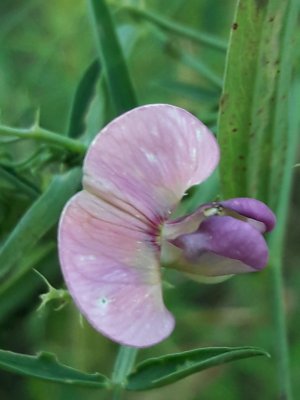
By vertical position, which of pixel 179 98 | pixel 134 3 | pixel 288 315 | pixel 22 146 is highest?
pixel 134 3

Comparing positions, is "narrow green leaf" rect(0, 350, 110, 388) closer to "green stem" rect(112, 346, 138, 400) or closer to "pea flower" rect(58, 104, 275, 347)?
"green stem" rect(112, 346, 138, 400)

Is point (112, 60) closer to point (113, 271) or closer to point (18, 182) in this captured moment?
point (18, 182)

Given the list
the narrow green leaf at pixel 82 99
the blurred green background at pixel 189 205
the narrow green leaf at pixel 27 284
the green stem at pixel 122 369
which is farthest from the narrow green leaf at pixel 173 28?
the green stem at pixel 122 369

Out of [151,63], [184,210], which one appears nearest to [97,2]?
[184,210]

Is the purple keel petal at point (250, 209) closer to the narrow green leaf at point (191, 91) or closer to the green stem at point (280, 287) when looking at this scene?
the green stem at point (280, 287)

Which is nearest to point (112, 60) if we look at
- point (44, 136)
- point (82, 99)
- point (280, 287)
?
point (82, 99)

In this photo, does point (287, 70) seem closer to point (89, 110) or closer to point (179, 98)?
point (89, 110)
